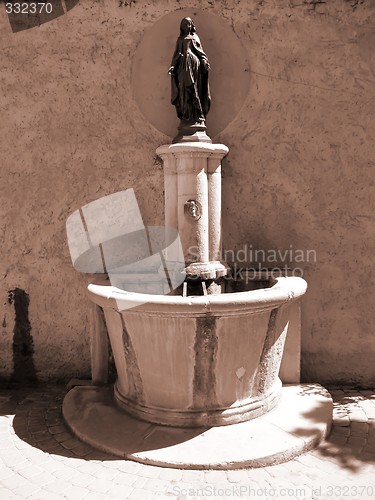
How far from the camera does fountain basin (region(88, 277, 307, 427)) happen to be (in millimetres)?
3061

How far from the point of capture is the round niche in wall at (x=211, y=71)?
4.22 m

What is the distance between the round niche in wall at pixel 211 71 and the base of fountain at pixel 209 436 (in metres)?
2.58

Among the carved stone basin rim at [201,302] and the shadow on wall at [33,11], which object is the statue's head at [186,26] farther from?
the carved stone basin rim at [201,302]

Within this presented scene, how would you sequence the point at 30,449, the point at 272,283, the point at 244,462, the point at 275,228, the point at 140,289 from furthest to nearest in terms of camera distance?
the point at 275,228 < the point at 140,289 < the point at 272,283 < the point at 30,449 < the point at 244,462

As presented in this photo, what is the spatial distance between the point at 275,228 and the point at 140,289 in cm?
141

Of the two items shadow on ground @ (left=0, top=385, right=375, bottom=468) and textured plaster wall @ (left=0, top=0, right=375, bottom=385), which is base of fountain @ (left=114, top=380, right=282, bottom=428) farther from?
textured plaster wall @ (left=0, top=0, right=375, bottom=385)

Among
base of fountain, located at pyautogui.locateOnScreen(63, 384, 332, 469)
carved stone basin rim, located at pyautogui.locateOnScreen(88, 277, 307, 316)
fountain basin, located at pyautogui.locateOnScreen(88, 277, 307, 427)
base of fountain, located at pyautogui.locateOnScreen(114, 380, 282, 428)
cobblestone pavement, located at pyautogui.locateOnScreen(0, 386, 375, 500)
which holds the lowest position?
cobblestone pavement, located at pyautogui.locateOnScreen(0, 386, 375, 500)

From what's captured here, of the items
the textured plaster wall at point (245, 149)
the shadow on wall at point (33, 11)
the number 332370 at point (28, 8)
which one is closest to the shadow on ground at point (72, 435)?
the textured plaster wall at point (245, 149)

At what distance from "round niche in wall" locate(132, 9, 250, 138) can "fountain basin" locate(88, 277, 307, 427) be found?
1821 mm

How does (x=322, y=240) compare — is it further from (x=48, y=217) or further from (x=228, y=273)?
(x=48, y=217)

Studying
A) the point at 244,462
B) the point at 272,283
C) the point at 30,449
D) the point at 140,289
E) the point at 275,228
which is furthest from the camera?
the point at 275,228

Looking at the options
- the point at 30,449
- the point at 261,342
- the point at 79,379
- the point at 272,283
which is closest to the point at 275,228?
the point at 272,283

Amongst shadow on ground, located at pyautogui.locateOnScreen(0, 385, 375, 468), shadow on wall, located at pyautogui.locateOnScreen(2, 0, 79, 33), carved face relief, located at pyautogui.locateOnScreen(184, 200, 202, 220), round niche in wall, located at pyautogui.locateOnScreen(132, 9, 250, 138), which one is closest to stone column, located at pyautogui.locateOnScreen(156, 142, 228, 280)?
carved face relief, located at pyautogui.locateOnScreen(184, 200, 202, 220)

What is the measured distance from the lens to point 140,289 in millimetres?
4055
